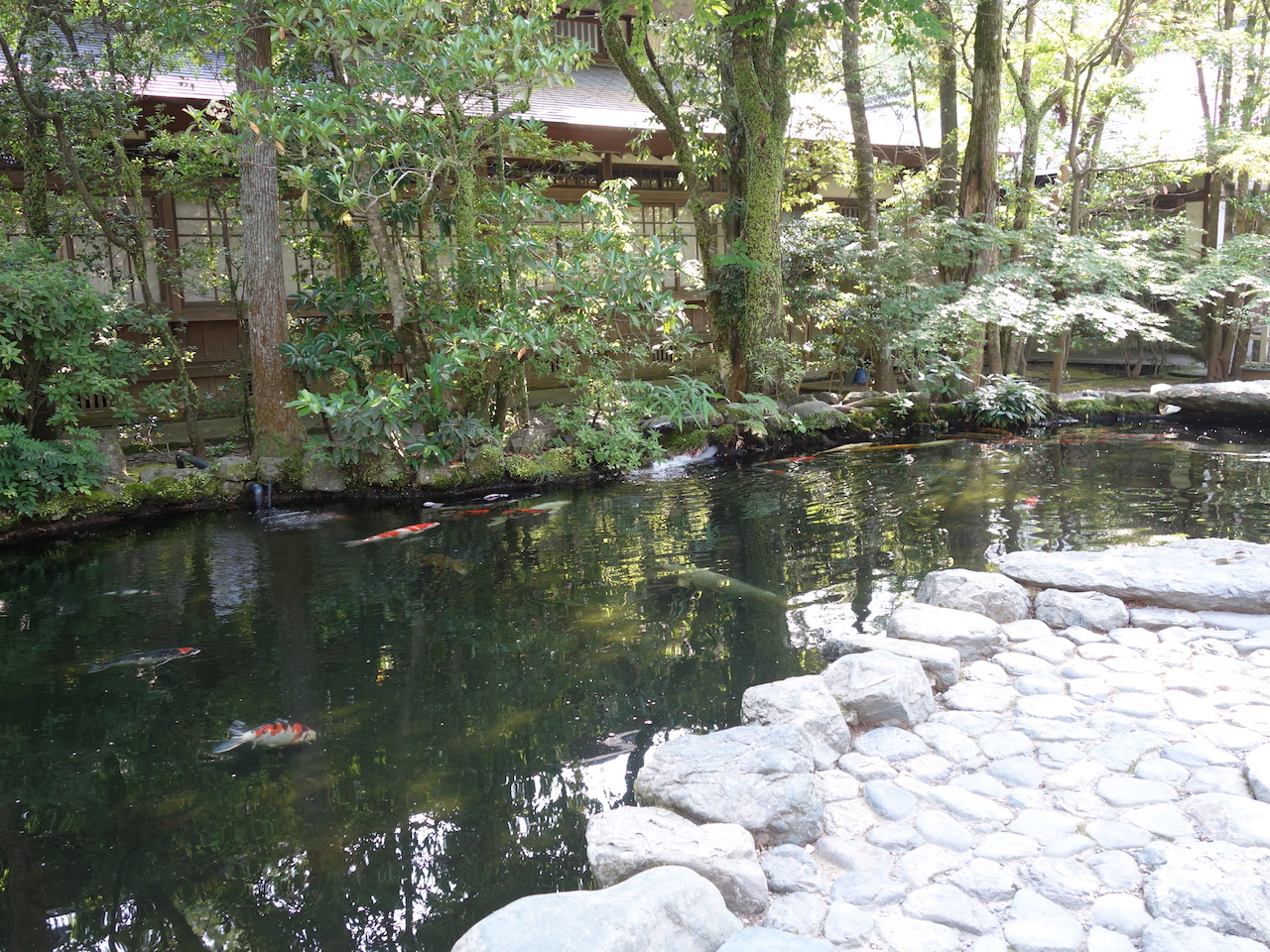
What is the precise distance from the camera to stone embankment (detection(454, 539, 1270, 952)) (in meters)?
2.24

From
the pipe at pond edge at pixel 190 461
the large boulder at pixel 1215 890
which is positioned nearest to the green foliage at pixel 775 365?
the pipe at pond edge at pixel 190 461

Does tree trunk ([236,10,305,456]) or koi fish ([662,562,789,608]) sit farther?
tree trunk ([236,10,305,456])

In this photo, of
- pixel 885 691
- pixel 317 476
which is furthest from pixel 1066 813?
pixel 317 476

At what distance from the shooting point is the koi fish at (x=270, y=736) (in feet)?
13.0

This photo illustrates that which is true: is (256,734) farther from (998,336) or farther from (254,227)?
(998,336)

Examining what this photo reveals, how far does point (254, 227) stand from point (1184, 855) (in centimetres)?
849

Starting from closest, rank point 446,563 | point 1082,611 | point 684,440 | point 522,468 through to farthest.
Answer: point 1082,611 < point 446,563 < point 522,468 < point 684,440

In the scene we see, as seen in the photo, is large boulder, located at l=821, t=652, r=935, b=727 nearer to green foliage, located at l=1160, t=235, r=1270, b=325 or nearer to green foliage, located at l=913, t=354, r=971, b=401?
green foliage, located at l=913, t=354, r=971, b=401

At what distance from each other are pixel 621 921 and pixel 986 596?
2859mm

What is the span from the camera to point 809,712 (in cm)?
333

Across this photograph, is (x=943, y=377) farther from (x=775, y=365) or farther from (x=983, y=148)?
(x=983, y=148)

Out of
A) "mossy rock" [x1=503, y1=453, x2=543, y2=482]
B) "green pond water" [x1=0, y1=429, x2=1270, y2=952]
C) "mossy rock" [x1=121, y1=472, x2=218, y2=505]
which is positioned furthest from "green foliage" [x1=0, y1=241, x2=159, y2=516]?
"mossy rock" [x1=503, y1=453, x2=543, y2=482]

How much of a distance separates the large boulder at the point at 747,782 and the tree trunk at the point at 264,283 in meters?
6.77

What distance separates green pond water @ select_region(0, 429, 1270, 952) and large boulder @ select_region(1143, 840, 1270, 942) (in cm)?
171
